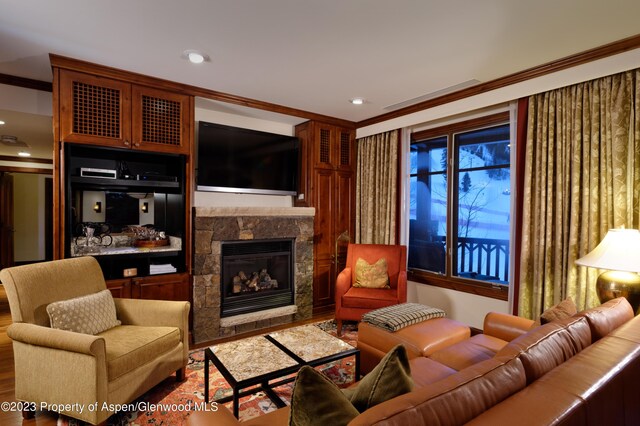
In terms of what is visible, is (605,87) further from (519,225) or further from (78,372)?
(78,372)

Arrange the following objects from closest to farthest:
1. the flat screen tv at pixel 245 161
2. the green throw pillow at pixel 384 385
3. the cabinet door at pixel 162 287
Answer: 1. the green throw pillow at pixel 384 385
2. the cabinet door at pixel 162 287
3. the flat screen tv at pixel 245 161

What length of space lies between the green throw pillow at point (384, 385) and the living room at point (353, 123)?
7.71ft

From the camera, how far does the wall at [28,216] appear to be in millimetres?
6953

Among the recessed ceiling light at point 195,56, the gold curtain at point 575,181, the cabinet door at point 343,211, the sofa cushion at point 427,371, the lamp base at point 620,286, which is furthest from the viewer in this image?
the cabinet door at point 343,211

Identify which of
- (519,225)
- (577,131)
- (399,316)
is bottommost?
(399,316)

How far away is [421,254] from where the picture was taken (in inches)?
167

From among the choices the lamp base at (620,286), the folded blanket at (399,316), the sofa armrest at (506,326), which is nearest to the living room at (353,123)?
the lamp base at (620,286)

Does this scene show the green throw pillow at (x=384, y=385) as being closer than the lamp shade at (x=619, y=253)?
Yes

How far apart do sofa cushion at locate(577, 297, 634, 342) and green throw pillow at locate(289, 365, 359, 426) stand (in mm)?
1251

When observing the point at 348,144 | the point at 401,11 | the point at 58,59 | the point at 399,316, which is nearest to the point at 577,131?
the point at 401,11

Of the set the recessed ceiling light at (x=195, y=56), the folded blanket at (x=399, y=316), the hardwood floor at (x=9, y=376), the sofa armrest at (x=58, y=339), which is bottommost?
the hardwood floor at (x=9, y=376)

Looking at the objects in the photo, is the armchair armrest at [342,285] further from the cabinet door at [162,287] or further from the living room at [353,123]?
the cabinet door at [162,287]

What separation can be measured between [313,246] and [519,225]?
7.54ft

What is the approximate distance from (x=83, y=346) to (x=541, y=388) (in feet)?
7.01
